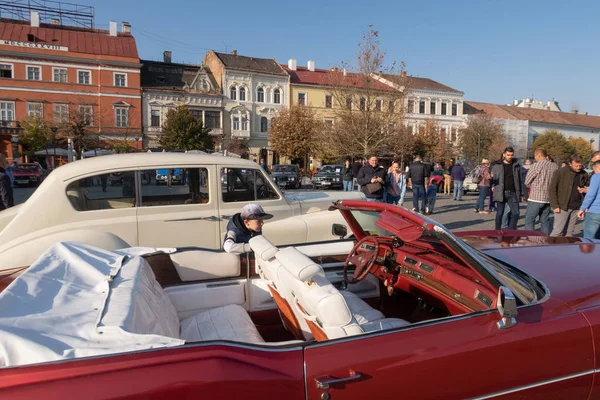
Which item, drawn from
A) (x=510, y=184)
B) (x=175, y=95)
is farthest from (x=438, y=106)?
(x=510, y=184)

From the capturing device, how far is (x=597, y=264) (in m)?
2.77

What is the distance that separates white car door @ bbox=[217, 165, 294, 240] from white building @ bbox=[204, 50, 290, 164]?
42.3 meters

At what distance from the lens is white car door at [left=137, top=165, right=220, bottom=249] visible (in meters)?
4.77

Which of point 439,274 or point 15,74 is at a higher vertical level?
point 15,74

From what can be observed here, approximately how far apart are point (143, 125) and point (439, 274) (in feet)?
153

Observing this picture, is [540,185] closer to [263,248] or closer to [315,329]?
[263,248]

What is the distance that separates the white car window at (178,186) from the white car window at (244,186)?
0.25 meters

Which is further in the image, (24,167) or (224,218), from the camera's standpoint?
(24,167)

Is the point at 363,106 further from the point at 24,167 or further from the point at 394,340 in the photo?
the point at 394,340

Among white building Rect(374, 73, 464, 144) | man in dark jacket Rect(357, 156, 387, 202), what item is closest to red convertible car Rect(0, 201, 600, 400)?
man in dark jacket Rect(357, 156, 387, 202)

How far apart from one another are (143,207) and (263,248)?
101 inches

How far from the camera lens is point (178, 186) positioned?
5016 millimetres

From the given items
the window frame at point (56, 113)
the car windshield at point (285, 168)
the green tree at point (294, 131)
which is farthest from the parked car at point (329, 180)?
the window frame at point (56, 113)

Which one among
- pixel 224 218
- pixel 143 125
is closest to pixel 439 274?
Result: pixel 224 218
